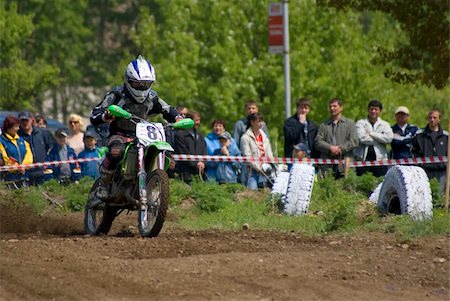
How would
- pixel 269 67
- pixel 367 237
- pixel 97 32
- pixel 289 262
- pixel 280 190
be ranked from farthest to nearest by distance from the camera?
pixel 97 32, pixel 269 67, pixel 280 190, pixel 367 237, pixel 289 262

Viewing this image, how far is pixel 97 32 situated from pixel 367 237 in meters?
63.8

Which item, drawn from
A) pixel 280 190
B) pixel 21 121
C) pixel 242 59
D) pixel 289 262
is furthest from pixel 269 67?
pixel 289 262

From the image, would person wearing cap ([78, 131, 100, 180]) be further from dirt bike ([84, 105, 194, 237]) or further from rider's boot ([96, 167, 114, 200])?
dirt bike ([84, 105, 194, 237])

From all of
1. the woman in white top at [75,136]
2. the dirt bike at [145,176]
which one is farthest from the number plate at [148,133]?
the woman in white top at [75,136]

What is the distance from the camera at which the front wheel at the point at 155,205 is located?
13.5 m

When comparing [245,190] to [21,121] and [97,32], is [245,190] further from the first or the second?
[97,32]

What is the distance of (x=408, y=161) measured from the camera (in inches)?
768

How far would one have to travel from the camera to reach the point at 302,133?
20688 millimetres

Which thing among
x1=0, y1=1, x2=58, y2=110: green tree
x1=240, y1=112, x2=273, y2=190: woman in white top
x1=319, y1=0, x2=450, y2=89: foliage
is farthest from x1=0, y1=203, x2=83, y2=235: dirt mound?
x1=0, y1=1, x2=58, y2=110: green tree

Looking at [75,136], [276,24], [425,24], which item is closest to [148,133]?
[75,136]

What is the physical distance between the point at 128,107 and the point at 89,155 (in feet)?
21.6

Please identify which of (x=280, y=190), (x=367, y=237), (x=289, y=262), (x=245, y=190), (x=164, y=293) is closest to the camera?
(x=164, y=293)

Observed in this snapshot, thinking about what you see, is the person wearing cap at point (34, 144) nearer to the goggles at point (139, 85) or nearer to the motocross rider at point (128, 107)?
the motocross rider at point (128, 107)

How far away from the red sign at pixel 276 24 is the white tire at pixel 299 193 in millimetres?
17524
